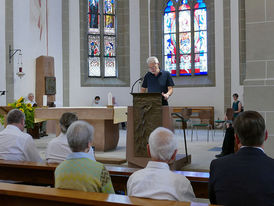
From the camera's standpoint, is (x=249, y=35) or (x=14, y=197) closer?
(x=14, y=197)

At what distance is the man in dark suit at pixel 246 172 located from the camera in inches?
76.4

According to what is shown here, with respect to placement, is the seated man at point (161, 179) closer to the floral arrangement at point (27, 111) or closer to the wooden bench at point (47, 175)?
the wooden bench at point (47, 175)

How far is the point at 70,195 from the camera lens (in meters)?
2.05

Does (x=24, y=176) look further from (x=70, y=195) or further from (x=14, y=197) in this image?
(x=70, y=195)

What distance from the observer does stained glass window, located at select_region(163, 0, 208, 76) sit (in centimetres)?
1407

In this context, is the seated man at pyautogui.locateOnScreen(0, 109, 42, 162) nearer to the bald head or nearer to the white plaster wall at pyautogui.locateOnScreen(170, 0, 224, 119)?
the bald head

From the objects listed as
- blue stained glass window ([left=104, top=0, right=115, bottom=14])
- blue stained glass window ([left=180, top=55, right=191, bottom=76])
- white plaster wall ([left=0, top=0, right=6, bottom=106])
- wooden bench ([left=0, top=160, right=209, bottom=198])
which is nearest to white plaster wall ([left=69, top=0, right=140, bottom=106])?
blue stained glass window ([left=104, top=0, right=115, bottom=14])

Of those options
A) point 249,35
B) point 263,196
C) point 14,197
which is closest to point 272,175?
point 263,196

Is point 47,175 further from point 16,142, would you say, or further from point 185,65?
point 185,65

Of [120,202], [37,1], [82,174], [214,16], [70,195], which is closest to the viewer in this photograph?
[120,202]

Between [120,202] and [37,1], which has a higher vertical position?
[37,1]

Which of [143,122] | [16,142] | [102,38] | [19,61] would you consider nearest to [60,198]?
[16,142]

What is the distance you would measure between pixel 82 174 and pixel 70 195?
256 mm

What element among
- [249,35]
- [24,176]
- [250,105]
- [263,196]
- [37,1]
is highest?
[37,1]
